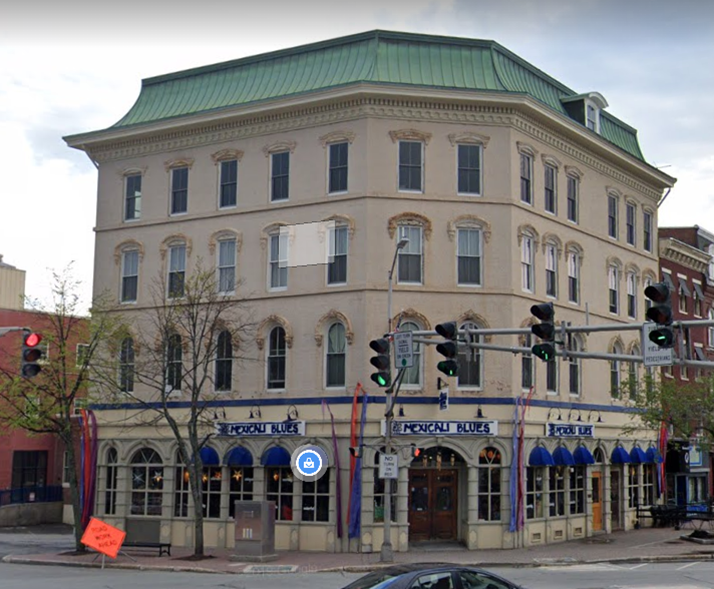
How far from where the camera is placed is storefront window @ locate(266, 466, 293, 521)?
120 ft

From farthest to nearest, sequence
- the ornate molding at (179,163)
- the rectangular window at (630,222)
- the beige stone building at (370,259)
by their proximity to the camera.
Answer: the rectangular window at (630,222)
the ornate molding at (179,163)
the beige stone building at (370,259)

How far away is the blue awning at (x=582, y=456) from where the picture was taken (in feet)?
130

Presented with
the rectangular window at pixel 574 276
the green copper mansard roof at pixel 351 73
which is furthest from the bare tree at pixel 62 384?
the rectangular window at pixel 574 276

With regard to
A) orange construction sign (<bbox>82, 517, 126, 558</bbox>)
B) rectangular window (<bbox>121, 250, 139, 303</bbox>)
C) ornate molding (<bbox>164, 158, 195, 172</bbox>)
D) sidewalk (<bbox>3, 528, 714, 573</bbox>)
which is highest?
ornate molding (<bbox>164, 158, 195, 172</bbox>)

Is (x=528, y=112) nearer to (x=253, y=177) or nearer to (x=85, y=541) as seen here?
(x=253, y=177)

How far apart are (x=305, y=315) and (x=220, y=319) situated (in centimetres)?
335

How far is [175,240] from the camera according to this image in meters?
40.8

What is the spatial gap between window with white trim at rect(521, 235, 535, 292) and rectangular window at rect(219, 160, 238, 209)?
11336mm

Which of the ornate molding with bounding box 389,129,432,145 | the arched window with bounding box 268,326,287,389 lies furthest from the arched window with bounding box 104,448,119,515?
the ornate molding with bounding box 389,129,432,145

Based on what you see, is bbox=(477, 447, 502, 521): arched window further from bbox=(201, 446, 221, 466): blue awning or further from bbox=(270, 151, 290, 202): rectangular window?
bbox=(270, 151, 290, 202): rectangular window

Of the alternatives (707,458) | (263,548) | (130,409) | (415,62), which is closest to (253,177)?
(415,62)

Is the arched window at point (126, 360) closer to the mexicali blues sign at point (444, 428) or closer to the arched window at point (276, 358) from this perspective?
the arched window at point (276, 358)

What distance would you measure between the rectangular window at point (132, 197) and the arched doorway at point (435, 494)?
16.1m

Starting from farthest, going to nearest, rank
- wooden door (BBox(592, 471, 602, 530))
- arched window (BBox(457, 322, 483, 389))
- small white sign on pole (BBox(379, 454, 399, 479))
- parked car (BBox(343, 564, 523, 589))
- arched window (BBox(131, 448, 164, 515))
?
wooden door (BBox(592, 471, 602, 530))
arched window (BBox(131, 448, 164, 515))
arched window (BBox(457, 322, 483, 389))
small white sign on pole (BBox(379, 454, 399, 479))
parked car (BBox(343, 564, 523, 589))
